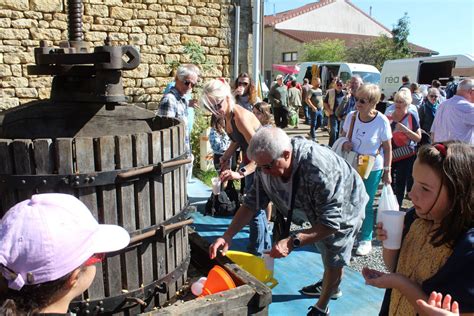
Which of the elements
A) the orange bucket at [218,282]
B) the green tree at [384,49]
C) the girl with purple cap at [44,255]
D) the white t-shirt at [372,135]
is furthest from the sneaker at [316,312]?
the green tree at [384,49]

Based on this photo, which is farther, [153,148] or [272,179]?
[272,179]

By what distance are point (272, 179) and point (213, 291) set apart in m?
0.78

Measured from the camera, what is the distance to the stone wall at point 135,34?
24.0 ft

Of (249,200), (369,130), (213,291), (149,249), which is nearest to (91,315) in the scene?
(149,249)

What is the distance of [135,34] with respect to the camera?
27.0 feet

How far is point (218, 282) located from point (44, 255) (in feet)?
4.84

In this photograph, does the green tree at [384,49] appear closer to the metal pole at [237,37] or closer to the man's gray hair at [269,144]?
the metal pole at [237,37]

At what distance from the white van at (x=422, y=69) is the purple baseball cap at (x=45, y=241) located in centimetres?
1644

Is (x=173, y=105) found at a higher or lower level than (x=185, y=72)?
lower

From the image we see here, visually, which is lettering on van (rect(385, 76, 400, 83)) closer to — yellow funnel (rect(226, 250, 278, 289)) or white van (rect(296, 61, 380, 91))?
white van (rect(296, 61, 380, 91))

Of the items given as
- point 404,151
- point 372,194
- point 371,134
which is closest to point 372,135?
point 371,134

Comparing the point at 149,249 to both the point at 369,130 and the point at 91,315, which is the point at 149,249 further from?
the point at 369,130

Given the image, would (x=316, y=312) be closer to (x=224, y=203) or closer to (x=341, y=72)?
(x=224, y=203)

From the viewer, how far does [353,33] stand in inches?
1898
